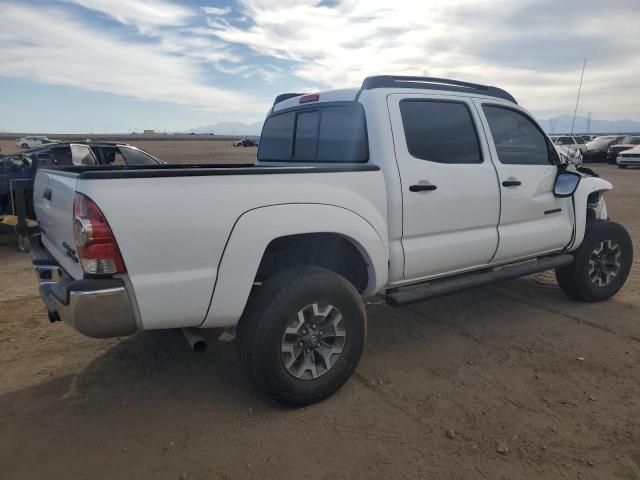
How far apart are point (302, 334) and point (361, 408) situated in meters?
0.61

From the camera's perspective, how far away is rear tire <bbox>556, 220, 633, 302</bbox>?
4867 millimetres

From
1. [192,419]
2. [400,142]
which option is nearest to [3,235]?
[192,419]

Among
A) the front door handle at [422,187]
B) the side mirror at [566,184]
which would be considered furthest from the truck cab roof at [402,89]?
the side mirror at [566,184]

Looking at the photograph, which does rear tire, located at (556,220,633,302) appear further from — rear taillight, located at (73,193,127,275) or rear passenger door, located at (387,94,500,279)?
rear taillight, located at (73,193,127,275)

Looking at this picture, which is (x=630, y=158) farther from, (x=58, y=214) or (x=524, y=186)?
(x=58, y=214)

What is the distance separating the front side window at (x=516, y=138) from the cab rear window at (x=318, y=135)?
124 centimetres

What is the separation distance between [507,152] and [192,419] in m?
3.25

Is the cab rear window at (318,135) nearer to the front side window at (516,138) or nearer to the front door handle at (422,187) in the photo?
the front door handle at (422,187)

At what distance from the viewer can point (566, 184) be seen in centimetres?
453

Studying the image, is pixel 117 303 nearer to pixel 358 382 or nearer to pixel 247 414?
pixel 247 414

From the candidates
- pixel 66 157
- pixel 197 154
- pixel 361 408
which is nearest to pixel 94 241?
pixel 361 408

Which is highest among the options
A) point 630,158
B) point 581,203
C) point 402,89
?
point 402,89

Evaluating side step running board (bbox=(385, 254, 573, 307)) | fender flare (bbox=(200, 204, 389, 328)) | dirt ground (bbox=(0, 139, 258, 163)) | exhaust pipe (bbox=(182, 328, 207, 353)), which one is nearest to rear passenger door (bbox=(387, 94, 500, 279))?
side step running board (bbox=(385, 254, 573, 307))

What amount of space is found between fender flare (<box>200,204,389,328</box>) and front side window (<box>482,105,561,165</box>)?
72.7 inches
